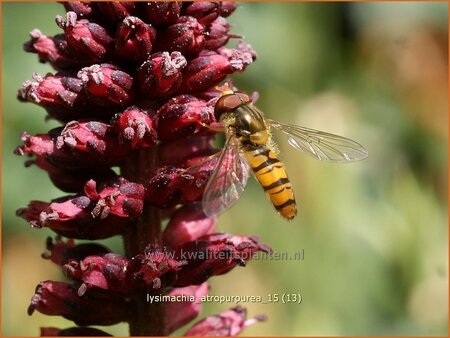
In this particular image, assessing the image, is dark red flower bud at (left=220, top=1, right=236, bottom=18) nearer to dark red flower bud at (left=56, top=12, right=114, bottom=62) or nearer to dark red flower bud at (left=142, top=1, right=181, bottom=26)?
dark red flower bud at (left=142, top=1, right=181, bottom=26)

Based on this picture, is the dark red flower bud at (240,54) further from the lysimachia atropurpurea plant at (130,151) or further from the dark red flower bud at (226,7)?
the dark red flower bud at (226,7)

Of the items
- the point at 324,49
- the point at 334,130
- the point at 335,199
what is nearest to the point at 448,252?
the point at 335,199

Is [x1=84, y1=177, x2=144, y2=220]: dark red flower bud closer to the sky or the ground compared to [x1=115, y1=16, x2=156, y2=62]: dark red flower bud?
closer to the ground

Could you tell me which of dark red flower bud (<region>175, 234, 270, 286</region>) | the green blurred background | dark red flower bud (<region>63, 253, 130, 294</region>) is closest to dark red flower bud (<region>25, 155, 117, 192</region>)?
dark red flower bud (<region>63, 253, 130, 294</region>)

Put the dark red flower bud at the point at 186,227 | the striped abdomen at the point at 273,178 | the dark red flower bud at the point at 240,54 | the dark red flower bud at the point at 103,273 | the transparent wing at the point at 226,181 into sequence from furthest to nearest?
the striped abdomen at the point at 273,178
the dark red flower bud at the point at 186,227
the dark red flower bud at the point at 240,54
the transparent wing at the point at 226,181
the dark red flower bud at the point at 103,273

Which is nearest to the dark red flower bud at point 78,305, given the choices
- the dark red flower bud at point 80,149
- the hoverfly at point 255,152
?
the dark red flower bud at point 80,149

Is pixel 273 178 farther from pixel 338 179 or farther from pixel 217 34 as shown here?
pixel 338 179
